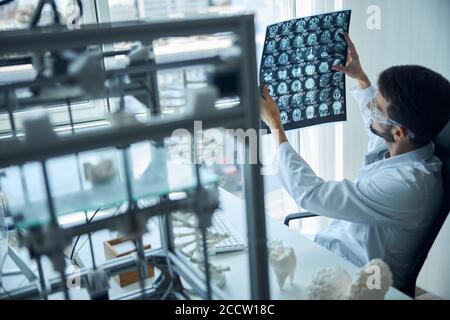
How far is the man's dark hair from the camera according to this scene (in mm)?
1336

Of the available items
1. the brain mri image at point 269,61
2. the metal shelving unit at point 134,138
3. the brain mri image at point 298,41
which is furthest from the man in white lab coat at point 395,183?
the metal shelving unit at point 134,138

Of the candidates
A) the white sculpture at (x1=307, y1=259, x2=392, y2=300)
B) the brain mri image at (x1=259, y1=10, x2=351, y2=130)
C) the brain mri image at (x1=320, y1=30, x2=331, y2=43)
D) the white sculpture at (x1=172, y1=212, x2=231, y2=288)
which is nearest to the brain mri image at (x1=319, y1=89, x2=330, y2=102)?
the brain mri image at (x1=259, y1=10, x2=351, y2=130)

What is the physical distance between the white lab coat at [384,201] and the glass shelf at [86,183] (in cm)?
70

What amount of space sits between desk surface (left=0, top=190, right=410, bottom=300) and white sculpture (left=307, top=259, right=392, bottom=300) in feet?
0.29

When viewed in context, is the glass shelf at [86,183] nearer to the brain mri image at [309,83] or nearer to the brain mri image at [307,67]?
the brain mri image at [307,67]

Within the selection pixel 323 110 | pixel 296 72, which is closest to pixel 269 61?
pixel 296 72

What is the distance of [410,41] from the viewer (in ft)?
6.81

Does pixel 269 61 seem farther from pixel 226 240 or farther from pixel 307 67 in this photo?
pixel 226 240

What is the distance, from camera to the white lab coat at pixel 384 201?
135cm

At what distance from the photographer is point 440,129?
139 cm

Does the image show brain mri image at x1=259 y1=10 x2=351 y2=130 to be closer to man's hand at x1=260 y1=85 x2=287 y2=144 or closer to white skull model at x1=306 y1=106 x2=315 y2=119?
white skull model at x1=306 y1=106 x2=315 y2=119

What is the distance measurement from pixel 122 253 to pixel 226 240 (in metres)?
0.33

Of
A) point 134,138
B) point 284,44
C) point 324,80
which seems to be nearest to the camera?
point 134,138
